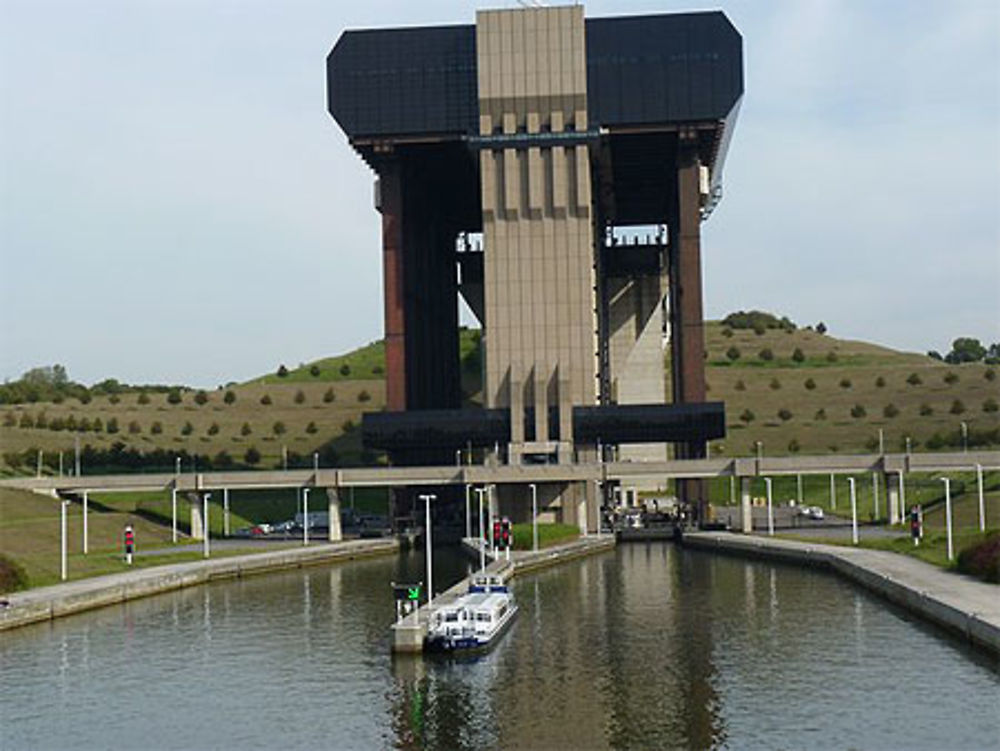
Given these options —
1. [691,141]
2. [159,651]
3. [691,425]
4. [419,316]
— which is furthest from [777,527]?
[159,651]

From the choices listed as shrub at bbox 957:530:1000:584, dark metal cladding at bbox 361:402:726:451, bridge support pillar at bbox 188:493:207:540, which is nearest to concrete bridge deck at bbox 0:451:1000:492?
bridge support pillar at bbox 188:493:207:540

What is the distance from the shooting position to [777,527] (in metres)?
147

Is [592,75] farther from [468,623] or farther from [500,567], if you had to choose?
[468,623]

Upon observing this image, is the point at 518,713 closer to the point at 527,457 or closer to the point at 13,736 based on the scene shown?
the point at 13,736

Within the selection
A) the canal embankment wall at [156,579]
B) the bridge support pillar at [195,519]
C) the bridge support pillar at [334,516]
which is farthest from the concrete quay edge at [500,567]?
Result: the bridge support pillar at [195,519]

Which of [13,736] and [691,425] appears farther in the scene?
[691,425]

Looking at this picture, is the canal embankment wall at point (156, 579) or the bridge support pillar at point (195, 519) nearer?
the canal embankment wall at point (156, 579)

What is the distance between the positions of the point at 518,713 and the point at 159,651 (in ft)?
90.0

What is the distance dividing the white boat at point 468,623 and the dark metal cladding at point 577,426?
83827 mm

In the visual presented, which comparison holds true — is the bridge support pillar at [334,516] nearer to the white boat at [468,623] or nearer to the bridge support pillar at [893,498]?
the bridge support pillar at [893,498]

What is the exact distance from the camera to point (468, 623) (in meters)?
68.1

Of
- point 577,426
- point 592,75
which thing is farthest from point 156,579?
point 592,75

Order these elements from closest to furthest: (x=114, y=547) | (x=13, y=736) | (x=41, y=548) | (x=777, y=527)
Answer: (x=13, y=736), (x=41, y=548), (x=114, y=547), (x=777, y=527)

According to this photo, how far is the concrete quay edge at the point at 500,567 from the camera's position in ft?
221
